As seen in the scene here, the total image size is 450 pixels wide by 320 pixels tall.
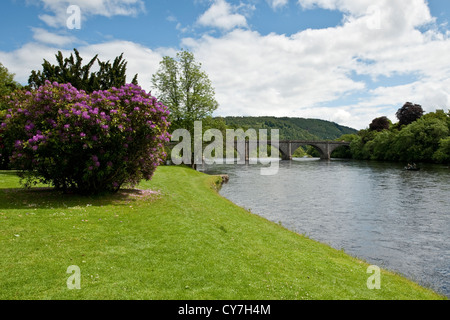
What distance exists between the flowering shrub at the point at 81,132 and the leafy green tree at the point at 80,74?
15.5 metres

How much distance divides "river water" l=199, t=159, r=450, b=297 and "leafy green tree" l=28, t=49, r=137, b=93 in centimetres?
1918

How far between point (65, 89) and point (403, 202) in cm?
2932

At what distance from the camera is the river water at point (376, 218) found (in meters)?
14.4

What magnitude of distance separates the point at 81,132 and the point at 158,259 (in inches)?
349

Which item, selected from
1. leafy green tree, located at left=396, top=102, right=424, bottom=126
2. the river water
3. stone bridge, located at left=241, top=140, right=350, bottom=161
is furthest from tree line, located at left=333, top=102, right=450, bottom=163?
Answer: the river water

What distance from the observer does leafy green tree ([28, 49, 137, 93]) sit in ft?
103

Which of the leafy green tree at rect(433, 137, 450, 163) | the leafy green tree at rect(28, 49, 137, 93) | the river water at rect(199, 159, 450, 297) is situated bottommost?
the river water at rect(199, 159, 450, 297)

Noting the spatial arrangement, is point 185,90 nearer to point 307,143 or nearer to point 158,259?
point 158,259

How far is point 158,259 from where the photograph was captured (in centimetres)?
915

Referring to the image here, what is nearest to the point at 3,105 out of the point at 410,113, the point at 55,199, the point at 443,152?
the point at 55,199

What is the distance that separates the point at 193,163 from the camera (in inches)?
2056

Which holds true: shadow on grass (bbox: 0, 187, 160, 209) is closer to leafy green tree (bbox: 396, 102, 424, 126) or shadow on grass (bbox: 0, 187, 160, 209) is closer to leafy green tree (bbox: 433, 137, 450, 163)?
leafy green tree (bbox: 433, 137, 450, 163)
